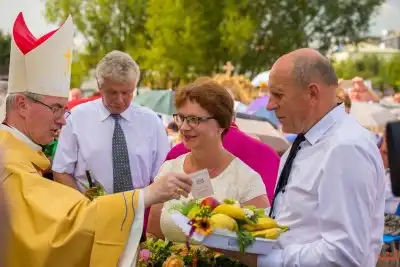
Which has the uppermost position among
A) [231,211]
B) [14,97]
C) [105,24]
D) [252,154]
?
[14,97]

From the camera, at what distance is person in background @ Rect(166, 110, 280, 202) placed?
5.07 meters

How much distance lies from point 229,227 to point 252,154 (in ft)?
6.24

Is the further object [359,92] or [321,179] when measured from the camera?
[359,92]

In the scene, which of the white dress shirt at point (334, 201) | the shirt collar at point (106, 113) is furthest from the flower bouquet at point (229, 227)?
the shirt collar at point (106, 113)

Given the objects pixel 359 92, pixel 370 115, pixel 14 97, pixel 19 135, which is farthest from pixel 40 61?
pixel 359 92

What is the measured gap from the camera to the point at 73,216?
11.9ft

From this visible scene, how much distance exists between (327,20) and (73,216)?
42116mm

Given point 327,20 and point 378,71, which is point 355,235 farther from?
point 378,71

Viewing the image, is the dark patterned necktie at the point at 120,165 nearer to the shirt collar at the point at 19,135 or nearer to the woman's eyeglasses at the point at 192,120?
the woman's eyeglasses at the point at 192,120

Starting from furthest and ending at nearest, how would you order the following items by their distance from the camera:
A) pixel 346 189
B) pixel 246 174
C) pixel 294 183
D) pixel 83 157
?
1. pixel 83 157
2. pixel 246 174
3. pixel 294 183
4. pixel 346 189

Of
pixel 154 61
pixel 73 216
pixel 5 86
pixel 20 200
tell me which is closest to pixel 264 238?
pixel 73 216

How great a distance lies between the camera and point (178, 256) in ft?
12.4

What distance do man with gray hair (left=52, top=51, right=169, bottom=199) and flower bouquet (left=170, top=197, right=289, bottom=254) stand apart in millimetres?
2558

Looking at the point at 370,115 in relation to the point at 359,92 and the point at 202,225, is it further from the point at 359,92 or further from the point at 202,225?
the point at 202,225
